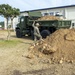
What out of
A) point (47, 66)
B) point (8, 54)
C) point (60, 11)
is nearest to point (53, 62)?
point (47, 66)

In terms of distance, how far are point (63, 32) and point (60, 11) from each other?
27449mm

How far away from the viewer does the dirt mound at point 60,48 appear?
11.1 metres

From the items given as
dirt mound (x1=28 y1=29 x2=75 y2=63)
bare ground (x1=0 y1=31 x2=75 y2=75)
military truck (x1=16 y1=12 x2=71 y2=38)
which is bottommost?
bare ground (x1=0 y1=31 x2=75 y2=75)

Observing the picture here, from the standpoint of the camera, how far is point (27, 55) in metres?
12.3

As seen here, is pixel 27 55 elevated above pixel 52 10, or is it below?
below

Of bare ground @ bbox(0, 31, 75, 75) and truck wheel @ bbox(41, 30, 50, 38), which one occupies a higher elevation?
truck wheel @ bbox(41, 30, 50, 38)

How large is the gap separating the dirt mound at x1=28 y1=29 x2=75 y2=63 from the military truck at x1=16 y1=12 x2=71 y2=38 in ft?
20.6

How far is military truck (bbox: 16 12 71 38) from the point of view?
20422mm

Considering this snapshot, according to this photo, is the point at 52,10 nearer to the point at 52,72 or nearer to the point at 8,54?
the point at 8,54

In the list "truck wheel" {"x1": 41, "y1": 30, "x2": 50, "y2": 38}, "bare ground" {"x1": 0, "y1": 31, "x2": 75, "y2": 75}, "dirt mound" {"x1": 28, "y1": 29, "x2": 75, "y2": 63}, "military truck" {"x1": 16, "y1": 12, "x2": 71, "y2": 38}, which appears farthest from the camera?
"truck wheel" {"x1": 41, "y1": 30, "x2": 50, "y2": 38}

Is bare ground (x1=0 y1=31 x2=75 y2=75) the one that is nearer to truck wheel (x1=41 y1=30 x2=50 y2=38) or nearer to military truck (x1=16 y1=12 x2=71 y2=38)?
truck wheel (x1=41 y1=30 x2=50 y2=38)

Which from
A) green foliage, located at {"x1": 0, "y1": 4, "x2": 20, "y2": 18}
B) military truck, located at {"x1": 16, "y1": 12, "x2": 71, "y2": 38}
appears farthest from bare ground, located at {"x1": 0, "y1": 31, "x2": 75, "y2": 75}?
military truck, located at {"x1": 16, "y1": 12, "x2": 71, "y2": 38}

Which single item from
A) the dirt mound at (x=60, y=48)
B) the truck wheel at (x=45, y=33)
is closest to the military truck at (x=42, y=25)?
the truck wheel at (x=45, y=33)

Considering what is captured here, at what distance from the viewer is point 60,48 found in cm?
1208
